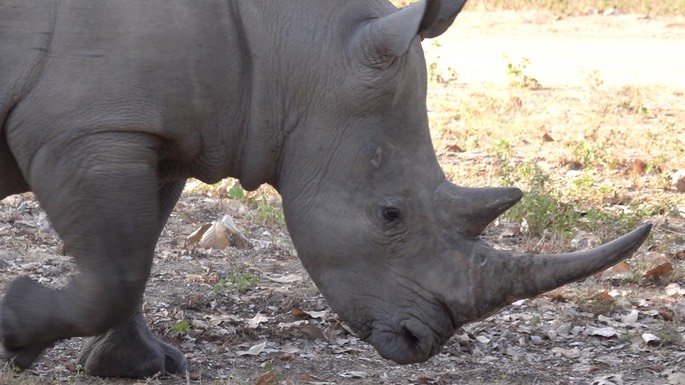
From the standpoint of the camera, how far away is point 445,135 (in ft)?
34.2

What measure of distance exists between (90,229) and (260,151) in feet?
2.20

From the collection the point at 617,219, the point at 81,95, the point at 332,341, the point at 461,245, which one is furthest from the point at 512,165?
the point at 81,95

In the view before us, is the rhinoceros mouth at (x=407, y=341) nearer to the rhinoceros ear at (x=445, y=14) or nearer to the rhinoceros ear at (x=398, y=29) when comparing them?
the rhinoceros ear at (x=398, y=29)

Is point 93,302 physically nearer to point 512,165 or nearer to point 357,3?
point 357,3

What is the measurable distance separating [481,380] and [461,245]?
120 centimetres

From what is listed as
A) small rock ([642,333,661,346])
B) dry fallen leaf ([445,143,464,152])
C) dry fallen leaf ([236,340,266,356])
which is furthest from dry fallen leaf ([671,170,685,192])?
dry fallen leaf ([236,340,266,356])

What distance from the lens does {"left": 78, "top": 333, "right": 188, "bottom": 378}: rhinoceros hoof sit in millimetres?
5781

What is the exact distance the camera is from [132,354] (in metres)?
5.80

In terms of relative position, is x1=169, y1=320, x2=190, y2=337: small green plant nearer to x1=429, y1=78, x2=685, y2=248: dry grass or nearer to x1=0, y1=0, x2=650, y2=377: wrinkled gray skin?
x1=0, y1=0, x2=650, y2=377: wrinkled gray skin

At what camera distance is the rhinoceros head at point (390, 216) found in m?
4.77

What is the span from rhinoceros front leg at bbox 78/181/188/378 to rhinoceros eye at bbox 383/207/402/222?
125cm

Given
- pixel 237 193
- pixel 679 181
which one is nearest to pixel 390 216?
pixel 237 193

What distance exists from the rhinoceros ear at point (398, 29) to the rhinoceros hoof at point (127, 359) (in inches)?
71.4

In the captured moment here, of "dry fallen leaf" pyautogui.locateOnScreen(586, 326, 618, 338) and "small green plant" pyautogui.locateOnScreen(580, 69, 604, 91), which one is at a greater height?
"small green plant" pyautogui.locateOnScreen(580, 69, 604, 91)
